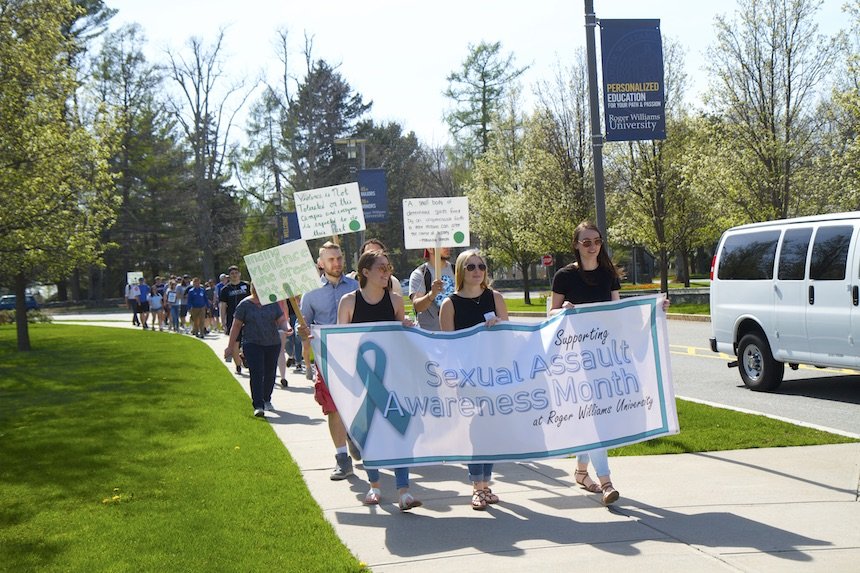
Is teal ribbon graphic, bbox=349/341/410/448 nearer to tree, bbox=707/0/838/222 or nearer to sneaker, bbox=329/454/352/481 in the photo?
sneaker, bbox=329/454/352/481

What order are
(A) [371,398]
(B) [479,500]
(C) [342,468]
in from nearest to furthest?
(B) [479,500]
(A) [371,398]
(C) [342,468]

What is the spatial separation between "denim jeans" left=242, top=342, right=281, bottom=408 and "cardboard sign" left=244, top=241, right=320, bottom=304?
3.81 metres

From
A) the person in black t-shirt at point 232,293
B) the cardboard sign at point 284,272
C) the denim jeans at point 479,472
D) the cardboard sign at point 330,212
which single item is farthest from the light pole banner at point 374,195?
the denim jeans at point 479,472

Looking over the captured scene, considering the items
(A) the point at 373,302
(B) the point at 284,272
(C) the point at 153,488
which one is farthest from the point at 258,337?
(A) the point at 373,302

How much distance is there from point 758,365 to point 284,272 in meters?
7.62

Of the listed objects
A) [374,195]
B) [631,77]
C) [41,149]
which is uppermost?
[41,149]

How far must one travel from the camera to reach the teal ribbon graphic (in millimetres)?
7216

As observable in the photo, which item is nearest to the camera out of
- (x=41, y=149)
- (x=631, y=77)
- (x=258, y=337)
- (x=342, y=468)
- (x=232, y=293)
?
(x=342, y=468)

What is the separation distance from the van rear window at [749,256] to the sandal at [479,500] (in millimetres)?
7405

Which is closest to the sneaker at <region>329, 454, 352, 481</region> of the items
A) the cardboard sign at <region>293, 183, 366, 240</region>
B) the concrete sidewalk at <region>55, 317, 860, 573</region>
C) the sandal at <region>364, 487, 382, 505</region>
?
the concrete sidewalk at <region>55, 317, 860, 573</region>

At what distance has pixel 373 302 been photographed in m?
7.72

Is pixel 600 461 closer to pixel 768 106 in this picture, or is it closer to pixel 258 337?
pixel 258 337

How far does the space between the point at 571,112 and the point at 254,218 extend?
44.7 metres

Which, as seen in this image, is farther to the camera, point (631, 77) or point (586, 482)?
point (631, 77)
